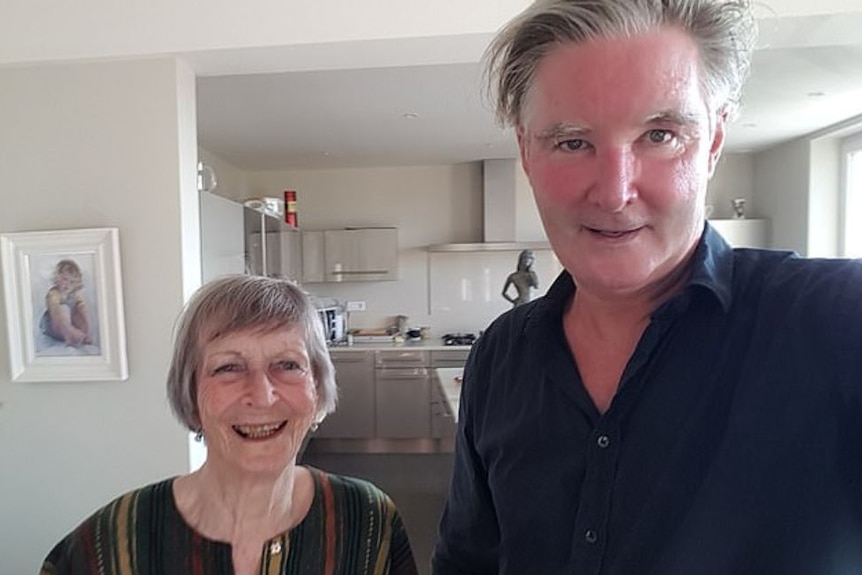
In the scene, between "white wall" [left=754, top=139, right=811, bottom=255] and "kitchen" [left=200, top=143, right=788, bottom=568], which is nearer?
"white wall" [left=754, top=139, right=811, bottom=255]

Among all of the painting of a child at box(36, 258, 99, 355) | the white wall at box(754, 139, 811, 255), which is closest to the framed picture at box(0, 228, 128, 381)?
the painting of a child at box(36, 258, 99, 355)

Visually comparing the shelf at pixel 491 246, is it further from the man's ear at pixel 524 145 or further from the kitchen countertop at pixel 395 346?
the man's ear at pixel 524 145

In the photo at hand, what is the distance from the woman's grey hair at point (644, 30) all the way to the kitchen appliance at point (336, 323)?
185 inches

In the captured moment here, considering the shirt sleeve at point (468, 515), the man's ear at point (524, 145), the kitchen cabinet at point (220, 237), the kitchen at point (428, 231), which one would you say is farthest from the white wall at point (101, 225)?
the kitchen at point (428, 231)

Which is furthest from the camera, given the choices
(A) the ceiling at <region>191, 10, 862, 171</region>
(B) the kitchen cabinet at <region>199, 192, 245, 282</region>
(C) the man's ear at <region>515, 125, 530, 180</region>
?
(B) the kitchen cabinet at <region>199, 192, 245, 282</region>

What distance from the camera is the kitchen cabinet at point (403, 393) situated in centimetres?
515

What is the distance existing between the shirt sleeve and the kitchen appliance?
173 inches

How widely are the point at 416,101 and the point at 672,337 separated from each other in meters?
3.14

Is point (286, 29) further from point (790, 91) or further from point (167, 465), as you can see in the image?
point (790, 91)

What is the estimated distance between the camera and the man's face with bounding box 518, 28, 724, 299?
625 millimetres

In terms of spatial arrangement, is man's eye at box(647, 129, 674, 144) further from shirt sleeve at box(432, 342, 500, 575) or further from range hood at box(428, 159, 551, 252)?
range hood at box(428, 159, 551, 252)

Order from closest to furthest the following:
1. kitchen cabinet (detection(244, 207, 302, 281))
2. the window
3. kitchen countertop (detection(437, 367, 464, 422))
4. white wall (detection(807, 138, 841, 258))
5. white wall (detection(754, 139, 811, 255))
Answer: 1. kitchen countertop (detection(437, 367, 464, 422))
2. kitchen cabinet (detection(244, 207, 302, 281))
3. the window
4. white wall (detection(807, 138, 841, 258))
5. white wall (detection(754, 139, 811, 255))

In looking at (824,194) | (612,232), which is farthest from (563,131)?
(824,194)

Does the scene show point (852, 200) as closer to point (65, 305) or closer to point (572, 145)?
point (572, 145)
